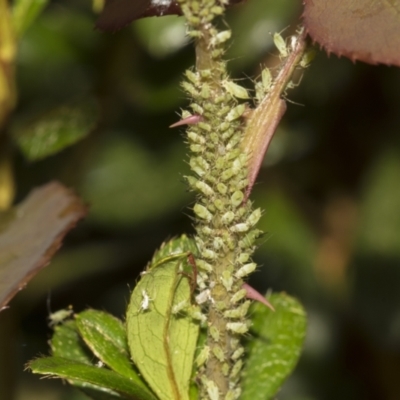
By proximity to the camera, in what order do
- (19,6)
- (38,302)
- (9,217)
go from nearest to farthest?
(9,217), (19,6), (38,302)

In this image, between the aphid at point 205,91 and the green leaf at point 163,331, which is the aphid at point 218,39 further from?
the green leaf at point 163,331

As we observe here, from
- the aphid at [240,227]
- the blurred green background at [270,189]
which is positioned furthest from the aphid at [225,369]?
the blurred green background at [270,189]

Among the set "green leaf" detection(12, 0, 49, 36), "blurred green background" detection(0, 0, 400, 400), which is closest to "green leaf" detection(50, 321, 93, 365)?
"green leaf" detection(12, 0, 49, 36)

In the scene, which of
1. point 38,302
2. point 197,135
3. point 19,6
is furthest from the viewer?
point 38,302

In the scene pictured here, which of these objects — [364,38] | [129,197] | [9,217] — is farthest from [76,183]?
[364,38]

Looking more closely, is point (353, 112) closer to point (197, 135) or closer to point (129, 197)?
point (129, 197)

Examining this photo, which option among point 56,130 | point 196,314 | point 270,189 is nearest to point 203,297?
point 196,314
